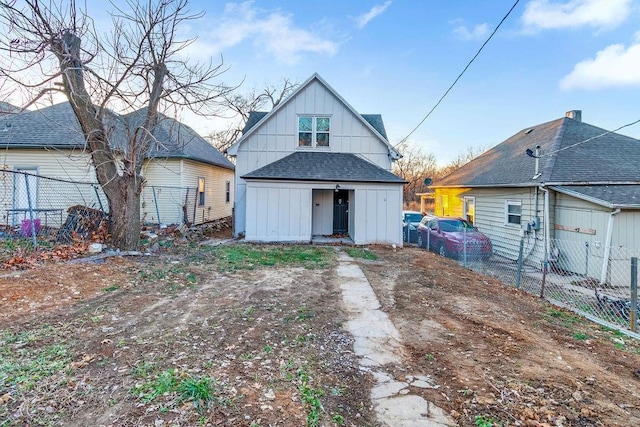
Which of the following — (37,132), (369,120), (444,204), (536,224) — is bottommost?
(536,224)

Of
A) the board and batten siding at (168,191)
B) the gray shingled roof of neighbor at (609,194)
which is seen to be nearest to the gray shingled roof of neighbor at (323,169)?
the board and batten siding at (168,191)

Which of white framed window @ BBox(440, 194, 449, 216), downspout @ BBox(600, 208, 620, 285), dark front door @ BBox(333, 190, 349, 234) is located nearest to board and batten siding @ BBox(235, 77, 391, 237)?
dark front door @ BBox(333, 190, 349, 234)

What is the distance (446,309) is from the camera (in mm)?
5961

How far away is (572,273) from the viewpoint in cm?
1034

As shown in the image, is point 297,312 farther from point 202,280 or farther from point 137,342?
point 202,280

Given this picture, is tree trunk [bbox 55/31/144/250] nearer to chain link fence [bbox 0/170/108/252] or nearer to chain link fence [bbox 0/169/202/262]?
chain link fence [bbox 0/170/108/252]

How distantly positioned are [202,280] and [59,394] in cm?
433

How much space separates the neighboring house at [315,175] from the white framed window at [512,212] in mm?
4226

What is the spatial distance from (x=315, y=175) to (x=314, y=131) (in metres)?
2.59

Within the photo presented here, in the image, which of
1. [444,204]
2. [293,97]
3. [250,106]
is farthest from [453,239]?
[250,106]

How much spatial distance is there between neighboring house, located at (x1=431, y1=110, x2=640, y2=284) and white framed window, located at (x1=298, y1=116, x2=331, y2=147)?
6.79 meters

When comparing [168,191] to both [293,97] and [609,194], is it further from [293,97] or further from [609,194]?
[609,194]

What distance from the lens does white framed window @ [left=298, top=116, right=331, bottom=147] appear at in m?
14.3

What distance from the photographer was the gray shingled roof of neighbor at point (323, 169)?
1269cm
